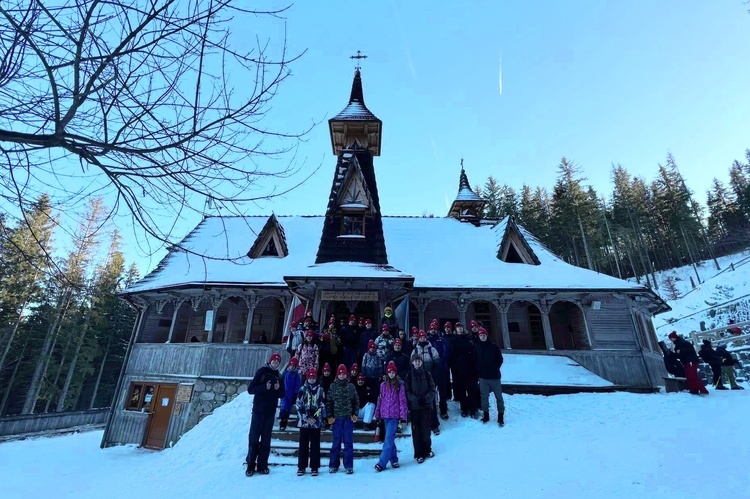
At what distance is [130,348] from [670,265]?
70.5 meters

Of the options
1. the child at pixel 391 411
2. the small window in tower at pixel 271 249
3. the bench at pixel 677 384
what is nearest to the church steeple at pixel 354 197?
the small window in tower at pixel 271 249

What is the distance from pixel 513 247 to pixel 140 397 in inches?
749

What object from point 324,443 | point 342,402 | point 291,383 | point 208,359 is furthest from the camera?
point 208,359

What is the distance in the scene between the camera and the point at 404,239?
20.8 metres

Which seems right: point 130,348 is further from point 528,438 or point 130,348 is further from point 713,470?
point 713,470

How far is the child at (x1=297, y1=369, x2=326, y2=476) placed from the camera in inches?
270

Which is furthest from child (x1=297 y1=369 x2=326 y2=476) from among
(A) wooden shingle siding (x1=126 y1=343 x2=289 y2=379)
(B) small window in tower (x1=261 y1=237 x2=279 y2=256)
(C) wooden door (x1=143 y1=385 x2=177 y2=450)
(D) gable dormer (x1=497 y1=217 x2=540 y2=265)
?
(D) gable dormer (x1=497 y1=217 x2=540 y2=265)

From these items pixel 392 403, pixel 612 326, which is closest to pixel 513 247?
pixel 612 326

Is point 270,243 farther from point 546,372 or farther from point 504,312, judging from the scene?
point 546,372

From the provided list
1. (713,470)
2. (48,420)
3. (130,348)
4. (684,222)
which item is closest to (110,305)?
(48,420)

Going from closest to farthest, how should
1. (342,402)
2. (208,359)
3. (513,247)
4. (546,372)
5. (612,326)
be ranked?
(342,402) < (546,372) < (208,359) < (612,326) < (513,247)

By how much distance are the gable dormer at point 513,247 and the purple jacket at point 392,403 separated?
12.5 metres

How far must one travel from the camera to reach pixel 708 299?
35938 mm

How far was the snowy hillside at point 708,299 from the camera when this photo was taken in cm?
2855
